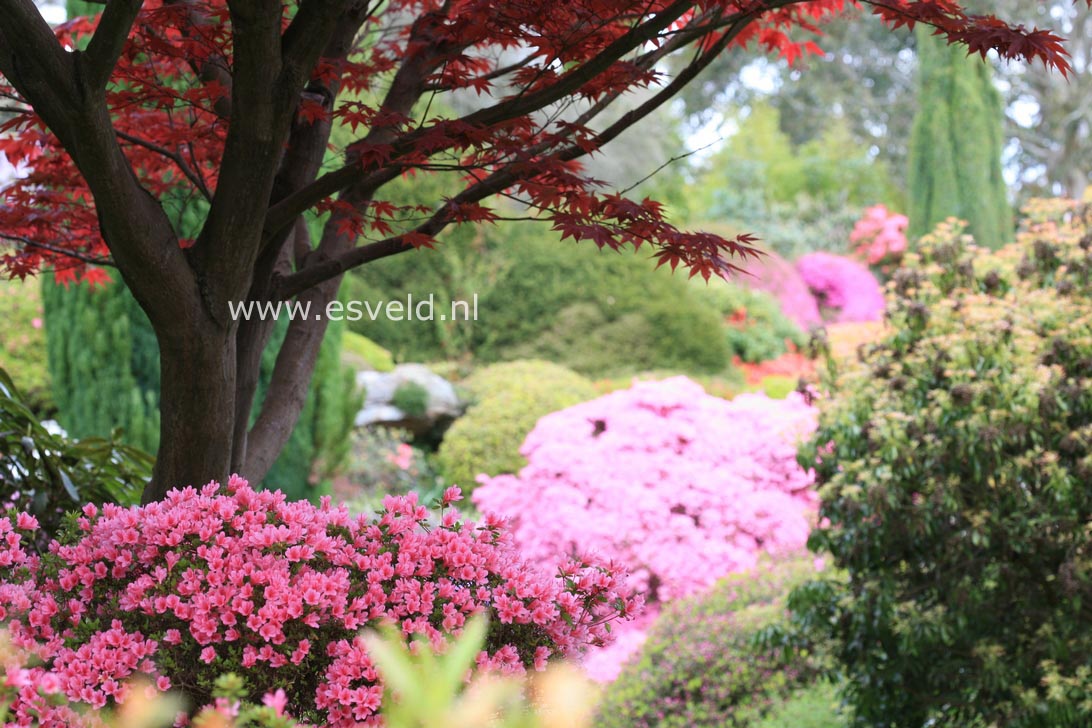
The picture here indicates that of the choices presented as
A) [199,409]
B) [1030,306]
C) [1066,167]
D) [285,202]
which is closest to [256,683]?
[199,409]

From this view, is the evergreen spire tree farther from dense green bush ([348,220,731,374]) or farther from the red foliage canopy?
the red foliage canopy

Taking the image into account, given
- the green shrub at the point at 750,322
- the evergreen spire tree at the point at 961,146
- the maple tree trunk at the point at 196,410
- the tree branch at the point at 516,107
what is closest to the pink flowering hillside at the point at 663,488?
the maple tree trunk at the point at 196,410

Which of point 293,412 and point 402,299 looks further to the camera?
point 402,299

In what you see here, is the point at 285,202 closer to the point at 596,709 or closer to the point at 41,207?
the point at 41,207

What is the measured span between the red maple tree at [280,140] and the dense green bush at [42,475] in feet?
1.78

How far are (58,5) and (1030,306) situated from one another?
13.6 metres

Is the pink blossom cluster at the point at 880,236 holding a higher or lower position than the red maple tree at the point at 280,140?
higher

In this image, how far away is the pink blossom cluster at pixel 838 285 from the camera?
14.2 m

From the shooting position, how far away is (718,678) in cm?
455

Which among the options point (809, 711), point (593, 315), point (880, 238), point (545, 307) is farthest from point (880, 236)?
point (809, 711)

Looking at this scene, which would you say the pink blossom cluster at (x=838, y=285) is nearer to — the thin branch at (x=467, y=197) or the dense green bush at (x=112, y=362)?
the dense green bush at (x=112, y=362)

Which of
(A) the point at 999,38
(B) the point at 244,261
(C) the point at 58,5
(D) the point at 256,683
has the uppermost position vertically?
(C) the point at 58,5

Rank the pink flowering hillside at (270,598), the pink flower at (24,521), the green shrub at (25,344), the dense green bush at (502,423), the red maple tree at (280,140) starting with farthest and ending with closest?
the green shrub at (25,344) < the dense green bush at (502,423) < the pink flower at (24,521) < the red maple tree at (280,140) < the pink flowering hillside at (270,598)

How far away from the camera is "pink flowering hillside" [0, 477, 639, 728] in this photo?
1596 millimetres
